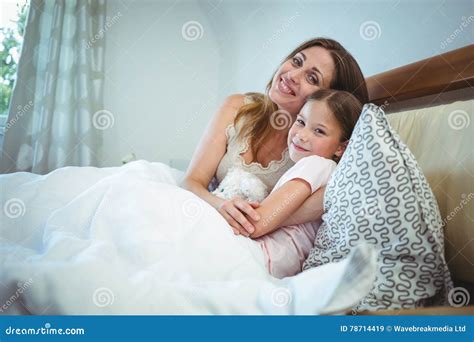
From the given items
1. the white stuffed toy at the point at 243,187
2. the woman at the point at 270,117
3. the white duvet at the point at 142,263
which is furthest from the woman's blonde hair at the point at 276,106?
the white duvet at the point at 142,263

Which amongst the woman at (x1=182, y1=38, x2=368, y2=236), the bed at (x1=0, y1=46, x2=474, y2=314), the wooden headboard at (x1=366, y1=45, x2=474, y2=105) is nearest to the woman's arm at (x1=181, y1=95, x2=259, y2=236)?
the woman at (x1=182, y1=38, x2=368, y2=236)

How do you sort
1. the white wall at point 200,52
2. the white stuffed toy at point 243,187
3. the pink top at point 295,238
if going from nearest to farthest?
1. the pink top at point 295,238
2. the white stuffed toy at point 243,187
3. the white wall at point 200,52

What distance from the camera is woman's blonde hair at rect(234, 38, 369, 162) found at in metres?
1.05

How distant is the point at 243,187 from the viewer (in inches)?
38.8

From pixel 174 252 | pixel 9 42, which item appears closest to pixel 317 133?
pixel 174 252

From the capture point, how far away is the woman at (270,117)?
105cm

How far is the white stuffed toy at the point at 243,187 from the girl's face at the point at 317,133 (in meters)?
0.14

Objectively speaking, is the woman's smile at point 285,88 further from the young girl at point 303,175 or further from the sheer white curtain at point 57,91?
the sheer white curtain at point 57,91

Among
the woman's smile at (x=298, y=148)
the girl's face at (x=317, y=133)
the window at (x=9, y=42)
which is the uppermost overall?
the window at (x=9, y=42)

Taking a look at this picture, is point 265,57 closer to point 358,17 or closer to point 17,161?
point 358,17

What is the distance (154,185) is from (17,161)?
54cm

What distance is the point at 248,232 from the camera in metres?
0.76

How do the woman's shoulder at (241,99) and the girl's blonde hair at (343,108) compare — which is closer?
the girl's blonde hair at (343,108)

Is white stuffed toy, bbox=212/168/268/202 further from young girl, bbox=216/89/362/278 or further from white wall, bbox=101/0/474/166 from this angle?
white wall, bbox=101/0/474/166
